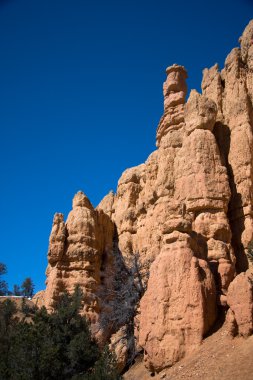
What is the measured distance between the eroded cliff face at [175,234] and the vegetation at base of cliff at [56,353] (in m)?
2.55

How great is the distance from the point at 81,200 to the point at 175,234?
13021 mm

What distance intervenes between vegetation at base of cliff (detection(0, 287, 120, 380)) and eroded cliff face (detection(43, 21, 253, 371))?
8.38 ft

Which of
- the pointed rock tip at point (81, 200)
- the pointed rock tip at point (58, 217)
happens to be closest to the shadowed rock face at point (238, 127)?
the pointed rock tip at point (81, 200)

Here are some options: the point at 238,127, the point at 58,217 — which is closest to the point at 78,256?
the point at 58,217

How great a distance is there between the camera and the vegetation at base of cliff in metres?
18.0

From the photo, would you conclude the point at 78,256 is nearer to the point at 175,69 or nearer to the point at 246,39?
the point at 175,69

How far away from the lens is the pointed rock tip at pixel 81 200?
3167 cm

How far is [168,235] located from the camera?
20266 mm

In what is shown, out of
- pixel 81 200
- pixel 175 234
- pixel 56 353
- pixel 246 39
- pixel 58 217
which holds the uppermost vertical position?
pixel 246 39

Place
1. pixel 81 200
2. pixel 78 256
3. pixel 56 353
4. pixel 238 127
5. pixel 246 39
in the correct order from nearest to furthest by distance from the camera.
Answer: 1. pixel 56 353
2. pixel 238 127
3. pixel 78 256
4. pixel 246 39
5. pixel 81 200

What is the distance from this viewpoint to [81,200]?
3175 centimetres

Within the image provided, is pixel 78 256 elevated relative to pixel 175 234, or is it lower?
elevated

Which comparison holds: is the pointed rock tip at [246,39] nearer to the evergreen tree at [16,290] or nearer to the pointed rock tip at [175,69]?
the pointed rock tip at [175,69]

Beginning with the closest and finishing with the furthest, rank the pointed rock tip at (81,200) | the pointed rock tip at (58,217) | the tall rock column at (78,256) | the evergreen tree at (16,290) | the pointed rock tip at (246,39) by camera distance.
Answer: the tall rock column at (78,256)
the pointed rock tip at (246,39)
the pointed rock tip at (58,217)
the pointed rock tip at (81,200)
the evergreen tree at (16,290)
